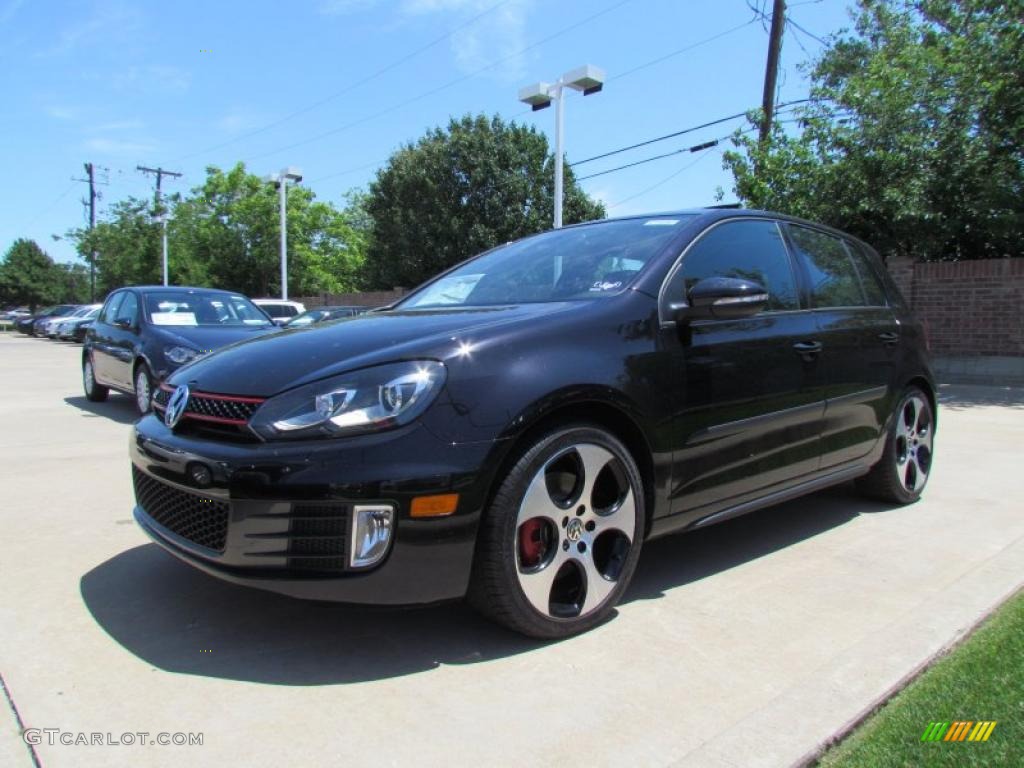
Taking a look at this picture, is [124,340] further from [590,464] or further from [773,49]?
[773,49]

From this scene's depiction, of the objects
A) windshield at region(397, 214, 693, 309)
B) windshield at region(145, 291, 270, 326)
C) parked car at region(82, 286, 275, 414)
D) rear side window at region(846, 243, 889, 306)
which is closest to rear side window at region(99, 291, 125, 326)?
parked car at region(82, 286, 275, 414)

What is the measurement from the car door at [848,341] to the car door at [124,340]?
6716 millimetres

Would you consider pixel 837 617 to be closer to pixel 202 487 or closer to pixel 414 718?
pixel 414 718

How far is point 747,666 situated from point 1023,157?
13.0 m

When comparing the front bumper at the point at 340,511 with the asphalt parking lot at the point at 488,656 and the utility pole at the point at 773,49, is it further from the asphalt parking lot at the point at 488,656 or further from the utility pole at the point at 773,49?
the utility pole at the point at 773,49

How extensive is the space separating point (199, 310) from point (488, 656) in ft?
22.7

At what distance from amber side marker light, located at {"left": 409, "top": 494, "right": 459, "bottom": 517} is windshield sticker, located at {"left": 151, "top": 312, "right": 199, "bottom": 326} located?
6619 mm

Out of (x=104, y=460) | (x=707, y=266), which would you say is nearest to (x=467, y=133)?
(x=104, y=460)

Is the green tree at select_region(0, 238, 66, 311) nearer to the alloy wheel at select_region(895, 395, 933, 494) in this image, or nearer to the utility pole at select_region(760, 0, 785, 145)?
the utility pole at select_region(760, 0, 785, 145)

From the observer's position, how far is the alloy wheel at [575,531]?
2623mm

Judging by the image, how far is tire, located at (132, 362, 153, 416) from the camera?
757cm

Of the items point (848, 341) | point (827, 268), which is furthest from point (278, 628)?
point (827, 268)

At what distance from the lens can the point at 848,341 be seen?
13.3 ft

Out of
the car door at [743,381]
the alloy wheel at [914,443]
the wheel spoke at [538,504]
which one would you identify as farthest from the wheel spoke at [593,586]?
the alloy wheel at [914,443]
